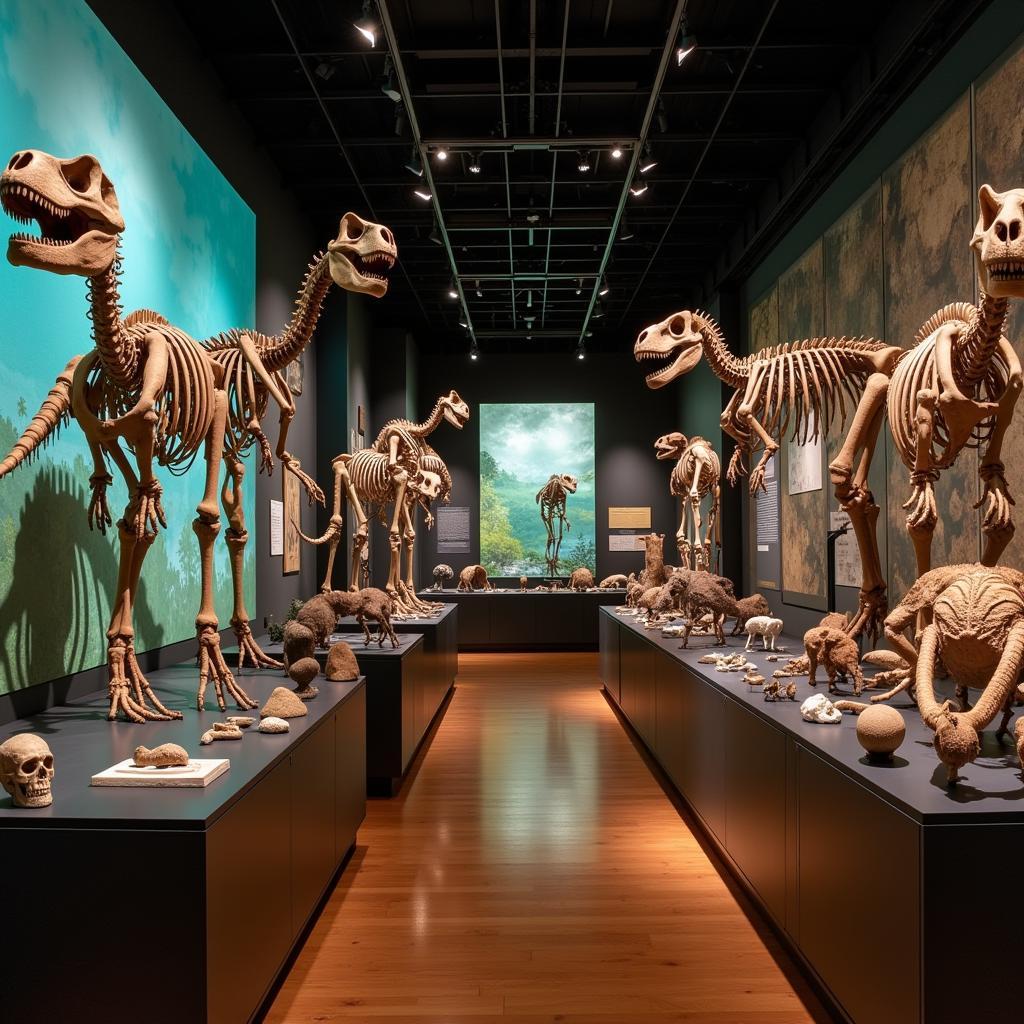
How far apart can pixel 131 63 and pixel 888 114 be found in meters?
→ 5.24

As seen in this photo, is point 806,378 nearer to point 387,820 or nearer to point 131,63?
point 387,820

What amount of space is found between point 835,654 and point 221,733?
2.71m

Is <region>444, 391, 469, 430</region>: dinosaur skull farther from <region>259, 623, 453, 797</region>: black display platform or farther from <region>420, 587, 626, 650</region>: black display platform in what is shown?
<region>259, 623, 453, 797</region>: black display platform

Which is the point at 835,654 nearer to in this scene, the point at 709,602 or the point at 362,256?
the point at 709,602

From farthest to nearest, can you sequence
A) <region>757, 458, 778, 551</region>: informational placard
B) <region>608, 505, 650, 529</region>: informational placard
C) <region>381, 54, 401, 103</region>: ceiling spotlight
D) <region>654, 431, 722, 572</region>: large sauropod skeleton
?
<region>608, 505, 650, 529</region>: informational placard, <region>757, 458, 778, 551</region>: informational placard, <region>654, 431, 722, 572</region>: large sauropod skeleton, <region>381, 54, 401, 103</region>: ceiling spotlight

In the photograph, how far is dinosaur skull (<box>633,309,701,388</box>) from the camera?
6035 millimetres

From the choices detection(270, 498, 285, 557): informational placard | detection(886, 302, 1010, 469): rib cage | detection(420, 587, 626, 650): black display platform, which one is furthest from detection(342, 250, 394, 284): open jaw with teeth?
detection(420, 587, 626, 650): black display platform

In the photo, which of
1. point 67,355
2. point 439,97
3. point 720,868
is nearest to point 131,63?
point 67,355

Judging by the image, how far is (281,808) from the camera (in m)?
3.08

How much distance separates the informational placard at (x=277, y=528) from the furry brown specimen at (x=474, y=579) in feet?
17.1

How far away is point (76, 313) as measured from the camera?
451cm

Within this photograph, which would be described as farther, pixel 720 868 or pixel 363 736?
pixel 363 736

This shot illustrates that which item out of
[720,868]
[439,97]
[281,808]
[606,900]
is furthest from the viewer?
[439,97]

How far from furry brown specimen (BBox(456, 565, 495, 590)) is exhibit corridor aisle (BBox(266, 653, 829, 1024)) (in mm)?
6922
